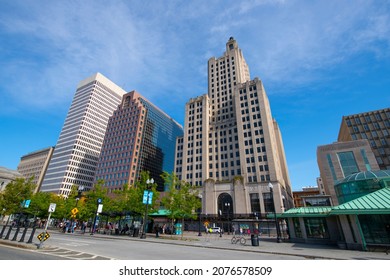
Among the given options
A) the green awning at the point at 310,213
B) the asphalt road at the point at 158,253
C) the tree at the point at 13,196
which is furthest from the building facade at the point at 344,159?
the tree at the point at 13,196

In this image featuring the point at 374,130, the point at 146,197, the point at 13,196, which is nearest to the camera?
the point at 146,197

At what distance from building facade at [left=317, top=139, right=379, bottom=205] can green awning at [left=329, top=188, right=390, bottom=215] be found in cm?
3980

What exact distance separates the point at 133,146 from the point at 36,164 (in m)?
98.4

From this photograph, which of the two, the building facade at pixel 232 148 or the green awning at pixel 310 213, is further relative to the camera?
the building facade at pixel 232 148

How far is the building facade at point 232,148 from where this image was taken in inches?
2304

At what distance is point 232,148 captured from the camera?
70688mm

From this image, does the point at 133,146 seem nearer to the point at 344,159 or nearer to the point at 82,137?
the point at 82,137

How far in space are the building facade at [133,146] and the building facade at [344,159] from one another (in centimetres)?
6755

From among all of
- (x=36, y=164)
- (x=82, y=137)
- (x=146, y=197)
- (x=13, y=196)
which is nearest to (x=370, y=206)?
(x=146, y=197)

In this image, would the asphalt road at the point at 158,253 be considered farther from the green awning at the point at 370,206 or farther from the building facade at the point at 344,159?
the building facade at the point at 344,159

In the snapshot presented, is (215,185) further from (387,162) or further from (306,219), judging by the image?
(387,162)

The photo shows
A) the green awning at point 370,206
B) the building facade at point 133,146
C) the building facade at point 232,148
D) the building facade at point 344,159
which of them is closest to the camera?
the green awning at point 370,206

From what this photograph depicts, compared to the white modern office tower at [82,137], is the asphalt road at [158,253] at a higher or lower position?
lower

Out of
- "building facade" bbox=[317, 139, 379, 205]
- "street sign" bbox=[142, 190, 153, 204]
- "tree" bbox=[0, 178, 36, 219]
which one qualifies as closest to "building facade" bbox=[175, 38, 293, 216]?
"building facade" bbox=[317, 139, 379, 205]
